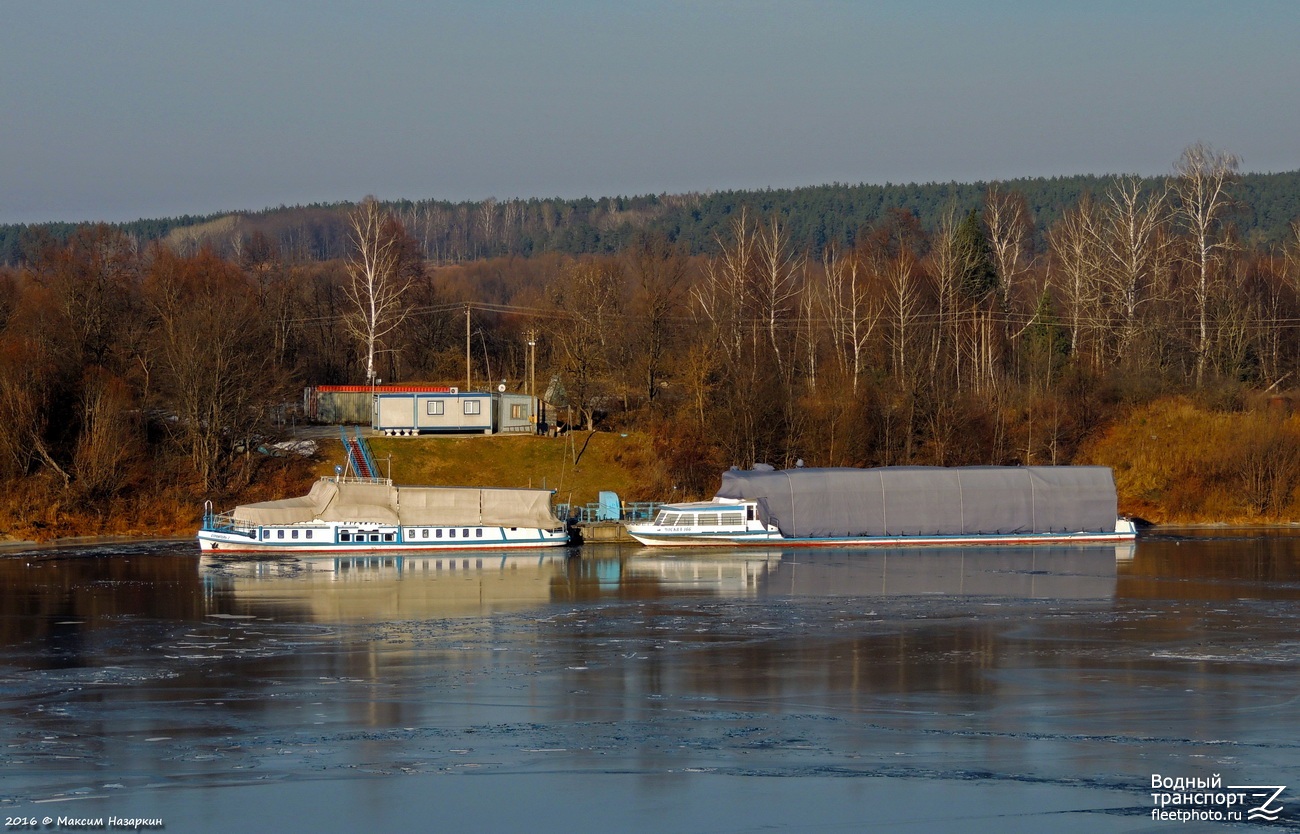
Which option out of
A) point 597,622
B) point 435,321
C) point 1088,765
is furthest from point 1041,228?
point 1088,765

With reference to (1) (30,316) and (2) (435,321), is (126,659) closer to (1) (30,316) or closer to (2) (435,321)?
(1) (30,316)

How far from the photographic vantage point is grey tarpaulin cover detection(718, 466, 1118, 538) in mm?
51656

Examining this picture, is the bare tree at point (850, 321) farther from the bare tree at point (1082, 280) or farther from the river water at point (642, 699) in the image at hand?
the river water at point (642, 699)

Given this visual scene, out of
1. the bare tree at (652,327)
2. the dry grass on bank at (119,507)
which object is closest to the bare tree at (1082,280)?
the bare tree at (652,327)

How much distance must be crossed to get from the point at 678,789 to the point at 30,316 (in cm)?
6041

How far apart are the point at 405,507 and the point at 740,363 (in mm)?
22328

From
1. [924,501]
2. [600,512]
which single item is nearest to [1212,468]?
[924,501]

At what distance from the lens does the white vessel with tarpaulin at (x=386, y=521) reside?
160 feet

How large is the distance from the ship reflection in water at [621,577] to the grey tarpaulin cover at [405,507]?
54.7 inches

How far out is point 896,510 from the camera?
52.1m

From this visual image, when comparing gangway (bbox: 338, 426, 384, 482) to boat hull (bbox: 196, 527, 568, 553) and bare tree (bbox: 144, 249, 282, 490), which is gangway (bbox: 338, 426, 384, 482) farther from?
boat hull (bbox: 196, 527, 568, 553)

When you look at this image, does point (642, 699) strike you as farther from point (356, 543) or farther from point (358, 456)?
point (358, 456)

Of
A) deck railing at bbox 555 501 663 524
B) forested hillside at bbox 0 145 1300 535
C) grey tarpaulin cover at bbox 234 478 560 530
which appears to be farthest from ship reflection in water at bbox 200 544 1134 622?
forested hillside at bbox 0 145 1300 535

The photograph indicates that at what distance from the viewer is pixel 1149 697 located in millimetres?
25453
